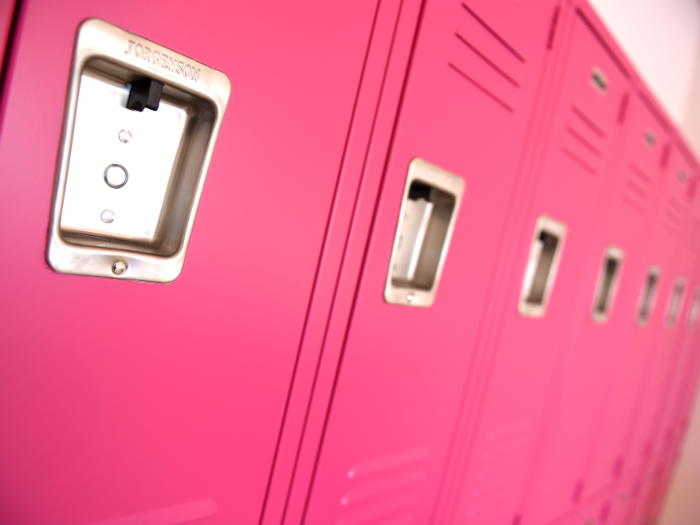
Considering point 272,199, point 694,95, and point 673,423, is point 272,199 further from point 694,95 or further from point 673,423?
point 694,95

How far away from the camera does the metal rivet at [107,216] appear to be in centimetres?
59

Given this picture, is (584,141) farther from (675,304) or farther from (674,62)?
(674,62)

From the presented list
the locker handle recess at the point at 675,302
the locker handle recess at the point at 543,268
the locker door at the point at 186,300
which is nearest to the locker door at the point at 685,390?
the locker handle recess at the point at 675,302

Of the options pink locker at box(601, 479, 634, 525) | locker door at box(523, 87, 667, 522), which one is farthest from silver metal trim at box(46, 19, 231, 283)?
pink locker at box(601, 479, 634, 525)

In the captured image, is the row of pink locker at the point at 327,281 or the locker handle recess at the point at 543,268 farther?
the locker handle recess at the point at 543,268

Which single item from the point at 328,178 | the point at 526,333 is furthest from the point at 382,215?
the point at 526,333

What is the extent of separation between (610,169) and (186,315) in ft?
5.34

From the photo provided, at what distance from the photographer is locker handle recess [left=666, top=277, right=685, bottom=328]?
9.27 ft

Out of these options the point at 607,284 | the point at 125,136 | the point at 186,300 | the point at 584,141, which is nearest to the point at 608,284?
the point at 607,284

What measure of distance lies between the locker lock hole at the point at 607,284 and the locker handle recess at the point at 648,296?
54 centimetres

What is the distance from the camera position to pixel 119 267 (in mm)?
585

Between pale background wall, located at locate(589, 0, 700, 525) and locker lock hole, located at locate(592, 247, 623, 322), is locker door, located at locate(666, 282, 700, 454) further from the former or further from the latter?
locker lock hole, located at locate(592, 247, 623, 322)

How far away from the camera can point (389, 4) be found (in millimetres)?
815

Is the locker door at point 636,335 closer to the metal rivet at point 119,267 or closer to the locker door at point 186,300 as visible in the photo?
the locker door at point 186,300
